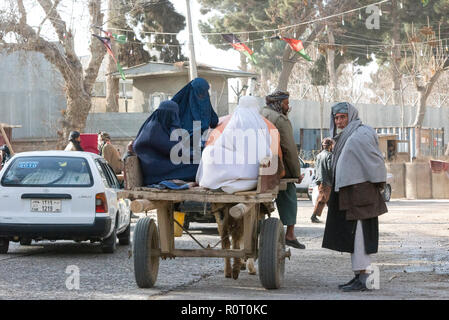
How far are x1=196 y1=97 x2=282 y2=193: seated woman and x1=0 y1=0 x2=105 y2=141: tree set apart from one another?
22521mm

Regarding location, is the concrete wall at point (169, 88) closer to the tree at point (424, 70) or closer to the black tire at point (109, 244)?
the tree at point (424, 70)

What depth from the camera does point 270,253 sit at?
28.0 ft

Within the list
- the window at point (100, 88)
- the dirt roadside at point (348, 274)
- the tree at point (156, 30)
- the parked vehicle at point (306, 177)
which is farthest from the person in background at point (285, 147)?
the window at point (100, 88)

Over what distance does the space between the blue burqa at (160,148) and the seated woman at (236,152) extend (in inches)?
11.6

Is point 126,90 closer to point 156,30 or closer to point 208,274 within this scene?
point 156,30

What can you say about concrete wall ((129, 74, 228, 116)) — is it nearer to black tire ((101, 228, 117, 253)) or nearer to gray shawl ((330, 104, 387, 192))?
black tire ((101, 228, 117, 253))

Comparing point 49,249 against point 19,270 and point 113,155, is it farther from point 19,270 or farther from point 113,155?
point 113,155

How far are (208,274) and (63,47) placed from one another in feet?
76.1

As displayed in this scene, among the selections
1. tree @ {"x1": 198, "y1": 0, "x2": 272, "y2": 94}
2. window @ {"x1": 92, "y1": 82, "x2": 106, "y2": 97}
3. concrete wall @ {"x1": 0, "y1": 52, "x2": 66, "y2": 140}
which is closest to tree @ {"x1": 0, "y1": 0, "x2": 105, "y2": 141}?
concrete wall @ {"x1": 0, "y1": 52, "x2": 66, "y2": 140}

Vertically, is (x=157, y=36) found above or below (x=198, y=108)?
above

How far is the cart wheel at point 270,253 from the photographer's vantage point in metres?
8.55

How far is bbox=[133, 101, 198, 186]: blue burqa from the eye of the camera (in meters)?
9.25

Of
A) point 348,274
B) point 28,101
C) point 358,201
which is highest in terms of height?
point 28,101

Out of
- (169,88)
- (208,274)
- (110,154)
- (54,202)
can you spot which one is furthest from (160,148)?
(169,88)
